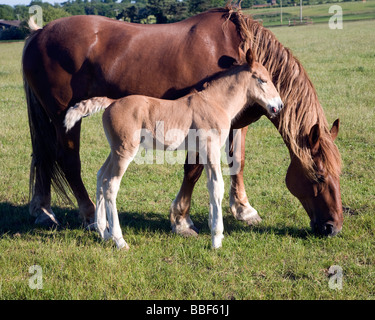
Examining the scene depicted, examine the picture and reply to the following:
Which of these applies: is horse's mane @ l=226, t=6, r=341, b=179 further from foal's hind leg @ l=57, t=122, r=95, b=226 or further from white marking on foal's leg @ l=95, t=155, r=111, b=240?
foal's hind leg @ l=57, t=122, r=95, b=226

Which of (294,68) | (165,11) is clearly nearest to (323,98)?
(294,68)

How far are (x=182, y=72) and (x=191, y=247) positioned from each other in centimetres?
166

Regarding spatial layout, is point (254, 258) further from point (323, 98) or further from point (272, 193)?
point (323, 98)

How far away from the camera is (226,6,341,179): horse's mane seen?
3938 mm

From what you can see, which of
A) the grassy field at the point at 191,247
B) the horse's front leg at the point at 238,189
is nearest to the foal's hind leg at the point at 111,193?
the grassy field at the point at 191,247

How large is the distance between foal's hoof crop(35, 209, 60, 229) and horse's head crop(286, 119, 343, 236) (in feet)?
8.77

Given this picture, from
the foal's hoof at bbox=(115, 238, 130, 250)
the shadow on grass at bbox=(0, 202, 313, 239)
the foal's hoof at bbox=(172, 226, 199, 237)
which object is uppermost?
the foal's hoof at bbox=(115, 238, 130, 250)

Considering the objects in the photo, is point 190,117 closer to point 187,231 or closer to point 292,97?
point 292,97

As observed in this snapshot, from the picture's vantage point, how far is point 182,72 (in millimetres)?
3996

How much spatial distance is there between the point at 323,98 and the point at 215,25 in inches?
286

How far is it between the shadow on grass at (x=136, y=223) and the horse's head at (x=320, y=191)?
0.29 meters

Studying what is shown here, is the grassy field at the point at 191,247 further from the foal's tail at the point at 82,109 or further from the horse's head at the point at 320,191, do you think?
the foal's tail at the point at 82,109

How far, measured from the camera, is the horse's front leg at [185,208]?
4.41 m

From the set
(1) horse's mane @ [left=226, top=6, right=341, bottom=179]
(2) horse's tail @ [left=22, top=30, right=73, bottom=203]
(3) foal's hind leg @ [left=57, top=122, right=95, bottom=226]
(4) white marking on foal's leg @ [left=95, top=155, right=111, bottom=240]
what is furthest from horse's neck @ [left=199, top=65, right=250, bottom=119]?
(2) horse's tail @ [left=22, top=30, right=73, bottom=203]
